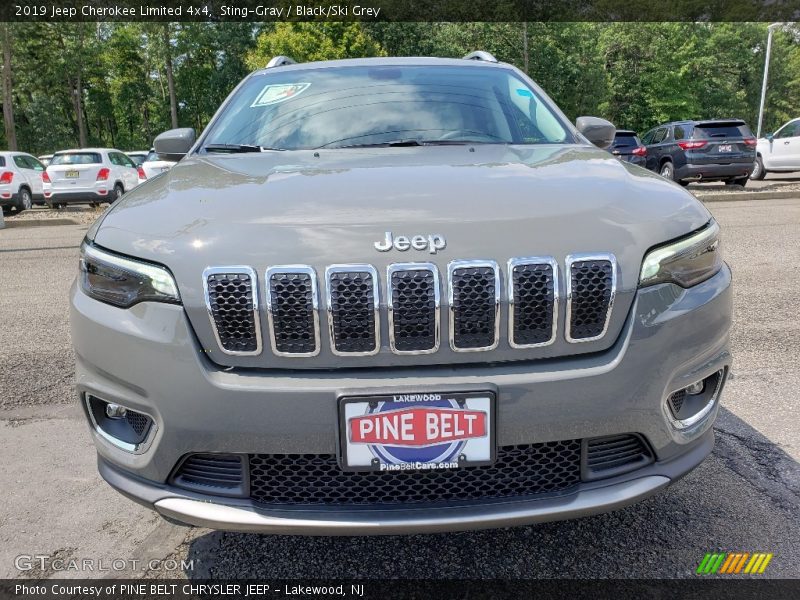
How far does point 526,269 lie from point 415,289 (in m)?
0.29

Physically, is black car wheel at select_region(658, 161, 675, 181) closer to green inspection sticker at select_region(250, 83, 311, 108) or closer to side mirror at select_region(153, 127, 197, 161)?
green inspection sticker at select_region(250, 83, 311, 108)

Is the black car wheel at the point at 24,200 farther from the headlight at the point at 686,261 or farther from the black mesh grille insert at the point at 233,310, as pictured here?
the headlight at the point at 686,261

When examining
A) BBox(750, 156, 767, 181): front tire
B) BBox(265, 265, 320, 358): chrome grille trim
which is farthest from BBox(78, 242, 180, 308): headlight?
BBox(750, 156, 767, 181): front tire

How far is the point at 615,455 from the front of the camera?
1.77 meters

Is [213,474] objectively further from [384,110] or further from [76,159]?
[76,159]

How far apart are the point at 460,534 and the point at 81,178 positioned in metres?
16.9

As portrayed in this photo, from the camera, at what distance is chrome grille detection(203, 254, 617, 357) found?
162 centimetres

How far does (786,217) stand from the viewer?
1013cm

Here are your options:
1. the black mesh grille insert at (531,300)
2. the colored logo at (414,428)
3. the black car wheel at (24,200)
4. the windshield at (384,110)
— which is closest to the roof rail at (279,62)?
the windshield at (384,110)

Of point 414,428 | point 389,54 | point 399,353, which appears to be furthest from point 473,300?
point 389,54

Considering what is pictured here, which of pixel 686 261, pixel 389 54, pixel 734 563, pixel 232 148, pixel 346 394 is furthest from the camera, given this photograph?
pixel 389 54

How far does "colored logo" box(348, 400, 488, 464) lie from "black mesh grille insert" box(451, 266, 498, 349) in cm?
19

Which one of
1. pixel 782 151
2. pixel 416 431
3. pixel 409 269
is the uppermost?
pixel 409 269

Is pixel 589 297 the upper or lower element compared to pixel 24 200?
upper
